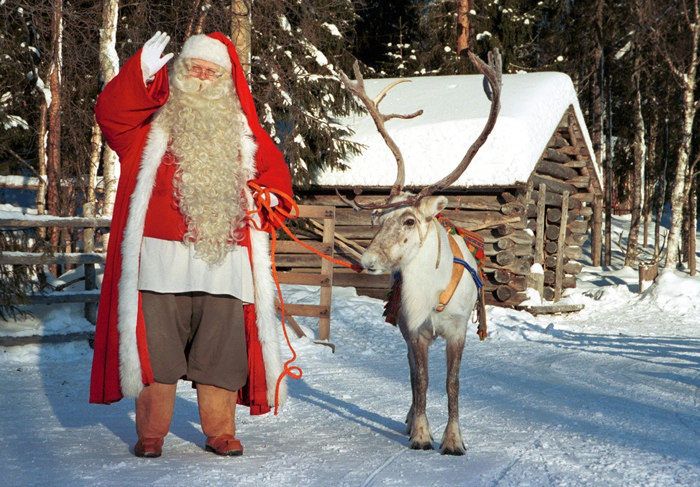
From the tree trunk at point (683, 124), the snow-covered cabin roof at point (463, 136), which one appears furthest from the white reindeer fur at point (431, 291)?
the tree trunk at point (683, 124)

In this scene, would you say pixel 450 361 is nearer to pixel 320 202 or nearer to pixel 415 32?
pixel 320 202

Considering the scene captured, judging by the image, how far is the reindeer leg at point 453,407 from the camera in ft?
14.1

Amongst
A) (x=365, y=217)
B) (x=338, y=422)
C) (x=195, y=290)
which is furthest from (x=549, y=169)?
(x=195, y=290)

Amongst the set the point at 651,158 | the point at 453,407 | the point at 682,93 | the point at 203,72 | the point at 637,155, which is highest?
the point at 682,93

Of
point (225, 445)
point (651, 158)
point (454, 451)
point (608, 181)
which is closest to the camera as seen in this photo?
point (225, 445)

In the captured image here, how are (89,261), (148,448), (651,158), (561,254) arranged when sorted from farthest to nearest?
1. (651,158)
2. (561,254)
3. (89,261)
4. (148,448)

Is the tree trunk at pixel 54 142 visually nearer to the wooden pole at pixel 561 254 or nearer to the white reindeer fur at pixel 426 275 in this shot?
the white reindeer fur at pixel 426 275

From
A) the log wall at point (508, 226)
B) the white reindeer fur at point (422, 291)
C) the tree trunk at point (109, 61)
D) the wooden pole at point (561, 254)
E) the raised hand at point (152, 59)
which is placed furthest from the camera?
the wooden pole at point (561, 254)

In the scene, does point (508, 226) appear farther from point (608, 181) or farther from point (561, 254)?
point (608, 181)

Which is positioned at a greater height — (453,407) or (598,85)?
(598,85)

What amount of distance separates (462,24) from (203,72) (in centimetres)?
1929

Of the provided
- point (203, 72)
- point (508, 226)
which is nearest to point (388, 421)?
point (203, 72)

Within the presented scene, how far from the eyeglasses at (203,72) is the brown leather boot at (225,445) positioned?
7.16ft

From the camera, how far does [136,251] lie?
4066mm
